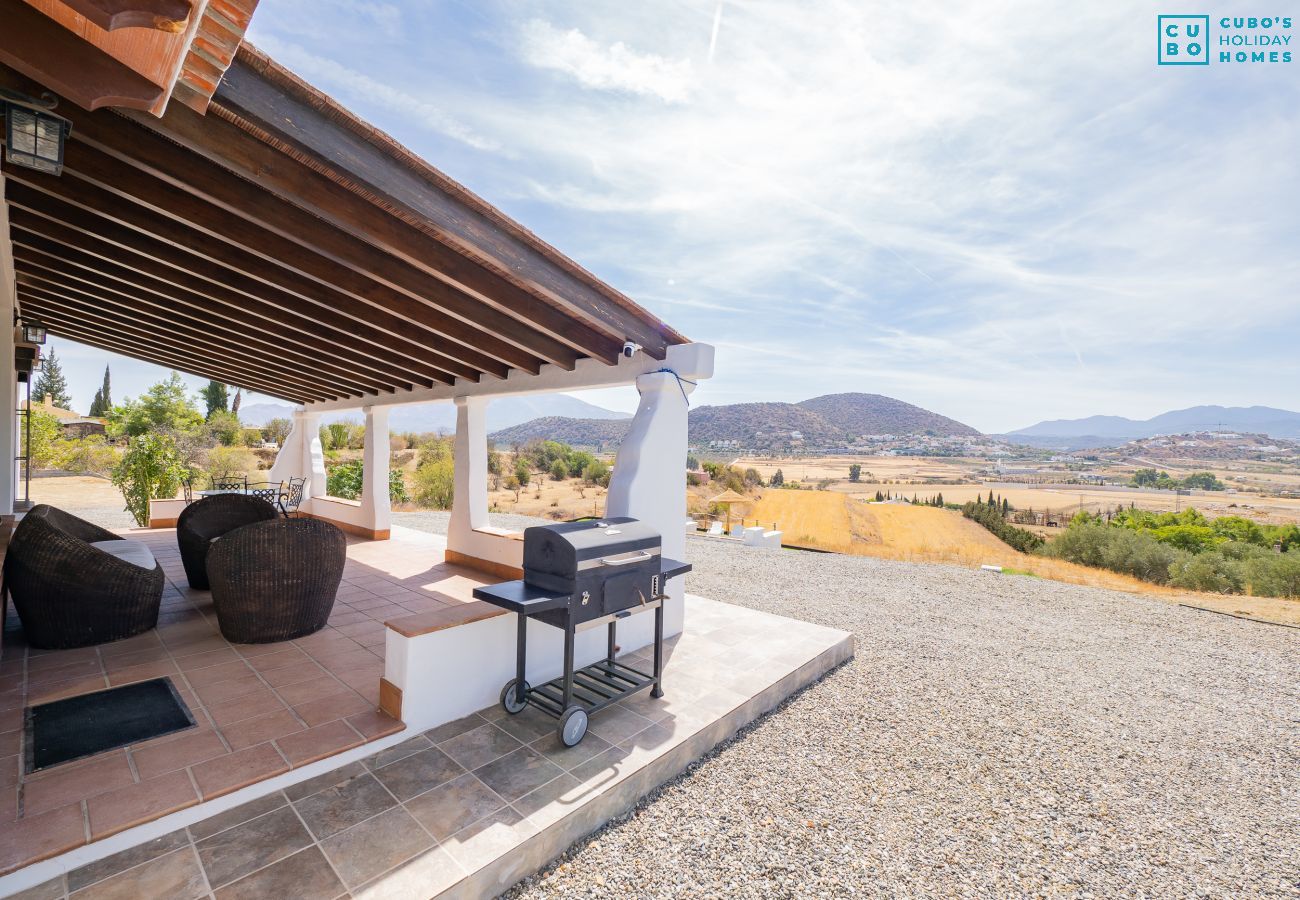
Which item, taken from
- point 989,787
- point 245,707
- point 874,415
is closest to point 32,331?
point 245,707

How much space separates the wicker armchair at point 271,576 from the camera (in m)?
4.07

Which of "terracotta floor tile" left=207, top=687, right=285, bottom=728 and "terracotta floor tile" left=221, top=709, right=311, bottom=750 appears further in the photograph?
"terracotta floor tile" left=207, top=687, right=285, bottom=728

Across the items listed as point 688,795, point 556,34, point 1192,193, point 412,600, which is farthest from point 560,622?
point 1192,193

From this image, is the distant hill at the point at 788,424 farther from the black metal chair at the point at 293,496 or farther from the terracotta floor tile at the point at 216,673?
the terracotta floor tile at the point at 216,673

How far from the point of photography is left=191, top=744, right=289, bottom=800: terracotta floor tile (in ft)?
8.24

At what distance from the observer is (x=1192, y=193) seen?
43.7 ft

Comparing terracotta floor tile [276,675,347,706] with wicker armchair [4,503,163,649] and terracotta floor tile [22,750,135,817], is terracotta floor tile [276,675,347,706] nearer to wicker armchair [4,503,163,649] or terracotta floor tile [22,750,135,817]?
terracotta floor tile [22,750,135,817]

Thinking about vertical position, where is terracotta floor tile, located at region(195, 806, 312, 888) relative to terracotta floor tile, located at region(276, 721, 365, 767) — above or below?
below

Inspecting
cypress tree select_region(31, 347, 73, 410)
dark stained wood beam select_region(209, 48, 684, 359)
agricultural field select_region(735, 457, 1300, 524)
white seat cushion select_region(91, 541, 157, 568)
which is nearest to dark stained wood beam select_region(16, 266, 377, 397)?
white seat cushion select_region(91, 541, 157, 568)

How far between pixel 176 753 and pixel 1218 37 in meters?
11.6

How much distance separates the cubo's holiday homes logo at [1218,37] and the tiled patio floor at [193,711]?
1030cm

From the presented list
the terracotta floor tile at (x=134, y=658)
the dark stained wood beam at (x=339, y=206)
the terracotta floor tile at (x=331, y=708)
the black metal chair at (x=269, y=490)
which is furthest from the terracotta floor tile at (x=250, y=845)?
the black metal chair at (x=269, y=490)

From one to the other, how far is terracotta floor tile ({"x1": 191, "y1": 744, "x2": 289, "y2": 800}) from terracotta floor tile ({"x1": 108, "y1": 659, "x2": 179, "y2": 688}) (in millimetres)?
1542

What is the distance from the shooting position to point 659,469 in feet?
16.1
